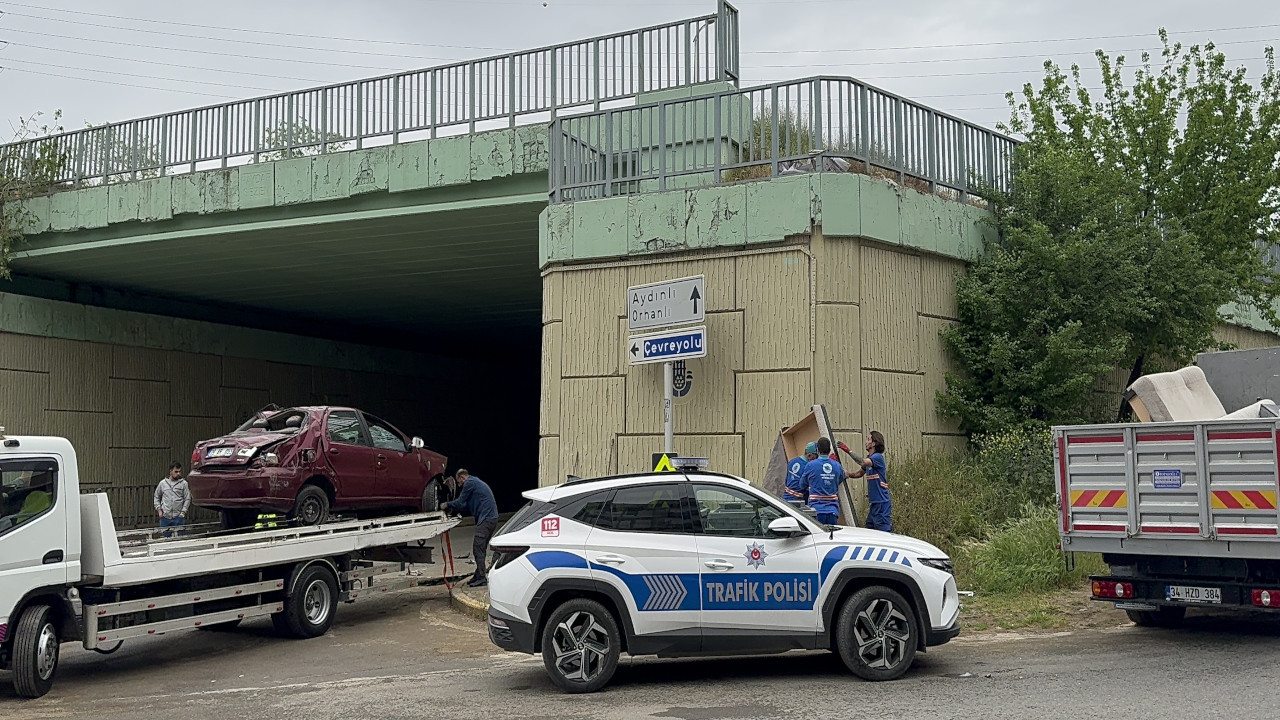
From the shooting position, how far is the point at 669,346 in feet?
40.9

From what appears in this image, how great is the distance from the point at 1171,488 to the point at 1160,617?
67.9 inches

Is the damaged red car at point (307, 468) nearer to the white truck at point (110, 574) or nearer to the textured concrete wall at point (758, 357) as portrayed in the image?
the white truck at point (110, 574)

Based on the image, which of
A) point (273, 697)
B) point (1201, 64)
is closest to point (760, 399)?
point (273, 697)

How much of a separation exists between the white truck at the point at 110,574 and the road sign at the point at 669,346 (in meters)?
3.81

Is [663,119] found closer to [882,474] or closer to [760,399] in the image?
[760,399]

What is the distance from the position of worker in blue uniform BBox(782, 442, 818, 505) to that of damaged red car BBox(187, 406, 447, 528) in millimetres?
5122

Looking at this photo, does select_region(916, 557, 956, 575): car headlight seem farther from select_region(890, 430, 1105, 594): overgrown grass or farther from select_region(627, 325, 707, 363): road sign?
select_region(627, 325, 707, 363): road sign

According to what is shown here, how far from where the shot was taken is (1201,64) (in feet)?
73.4

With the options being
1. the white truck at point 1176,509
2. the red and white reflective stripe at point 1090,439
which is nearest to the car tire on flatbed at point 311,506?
the white truck at point 1176,509

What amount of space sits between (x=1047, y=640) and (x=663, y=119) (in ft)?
27.3

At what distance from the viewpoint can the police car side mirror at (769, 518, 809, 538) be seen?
28.6 feet

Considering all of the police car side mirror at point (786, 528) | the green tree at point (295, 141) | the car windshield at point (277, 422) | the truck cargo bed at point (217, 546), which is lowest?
the truck cargo bed at point (217, 546)

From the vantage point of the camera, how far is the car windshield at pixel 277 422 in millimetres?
13320

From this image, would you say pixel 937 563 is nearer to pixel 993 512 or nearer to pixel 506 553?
pixel 506 553
